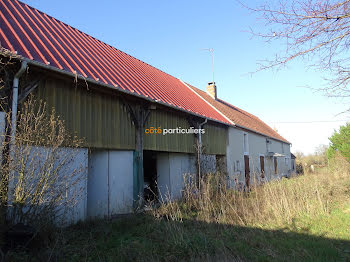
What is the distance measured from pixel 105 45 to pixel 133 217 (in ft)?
24.1

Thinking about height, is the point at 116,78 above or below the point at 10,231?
above

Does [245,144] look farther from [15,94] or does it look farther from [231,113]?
[15,94]

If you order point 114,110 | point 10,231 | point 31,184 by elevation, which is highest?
point 114,110

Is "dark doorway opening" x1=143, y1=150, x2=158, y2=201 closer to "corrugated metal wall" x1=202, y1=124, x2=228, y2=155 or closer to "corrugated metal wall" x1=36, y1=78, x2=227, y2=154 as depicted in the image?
"corrugated metal wall" x1=36, y1=78, x2=227, y2=154

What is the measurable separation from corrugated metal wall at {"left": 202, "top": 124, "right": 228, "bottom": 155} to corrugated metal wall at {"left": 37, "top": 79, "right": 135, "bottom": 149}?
506 centimetres

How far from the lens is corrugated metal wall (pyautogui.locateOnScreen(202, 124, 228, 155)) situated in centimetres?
1241

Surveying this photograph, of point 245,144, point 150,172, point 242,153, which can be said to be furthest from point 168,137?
point 245,144

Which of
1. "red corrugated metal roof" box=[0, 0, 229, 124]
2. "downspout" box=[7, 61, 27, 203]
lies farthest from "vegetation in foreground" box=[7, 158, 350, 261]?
"red corrugated metal roof" box=[0, 0, 229, 124]

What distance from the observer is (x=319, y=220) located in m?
6.76

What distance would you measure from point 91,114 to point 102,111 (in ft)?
1.31

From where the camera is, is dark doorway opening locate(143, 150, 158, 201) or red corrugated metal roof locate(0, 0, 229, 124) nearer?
red corrugated metal roof locate(0, 0, 229, 124)

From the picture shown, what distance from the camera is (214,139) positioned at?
13.2 meters

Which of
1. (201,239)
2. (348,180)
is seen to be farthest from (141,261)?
(348,180)

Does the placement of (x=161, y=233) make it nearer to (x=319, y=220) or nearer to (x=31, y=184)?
(x=31, y=184)
